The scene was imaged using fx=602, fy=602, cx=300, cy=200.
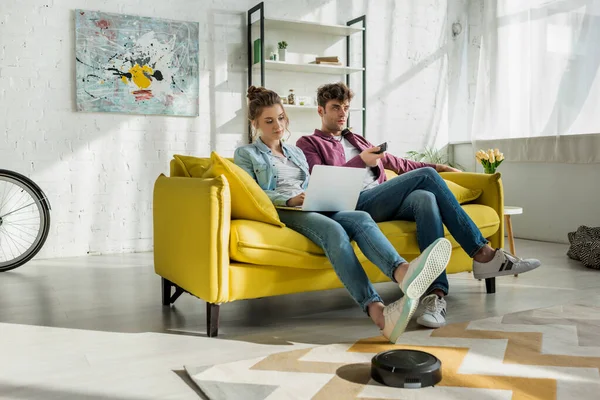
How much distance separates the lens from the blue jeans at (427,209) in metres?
2.55

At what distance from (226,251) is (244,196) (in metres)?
0.26

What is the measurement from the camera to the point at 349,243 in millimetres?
2266

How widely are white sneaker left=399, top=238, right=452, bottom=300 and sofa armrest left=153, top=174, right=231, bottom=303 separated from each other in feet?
2.24

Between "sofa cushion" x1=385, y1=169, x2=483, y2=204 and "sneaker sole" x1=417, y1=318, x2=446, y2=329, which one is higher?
"sofa cushion" x1=385, y1=169, x2=483, y2=204

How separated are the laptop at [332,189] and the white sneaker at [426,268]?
1.78 ft

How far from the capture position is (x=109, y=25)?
4.37m

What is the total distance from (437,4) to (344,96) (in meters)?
3.44

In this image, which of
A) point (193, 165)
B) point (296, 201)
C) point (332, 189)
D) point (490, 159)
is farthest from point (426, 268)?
point (490, 159)

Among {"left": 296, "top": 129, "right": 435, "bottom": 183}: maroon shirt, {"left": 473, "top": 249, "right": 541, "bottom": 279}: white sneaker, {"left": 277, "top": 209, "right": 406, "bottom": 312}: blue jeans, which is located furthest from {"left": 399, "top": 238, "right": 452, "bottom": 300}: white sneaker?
{"left": 296, "top": 129, "right": 435, "bottom": 183}: maroon shirt

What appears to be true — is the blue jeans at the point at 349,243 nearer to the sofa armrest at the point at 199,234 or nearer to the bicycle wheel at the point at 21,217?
the sofa armrest at the point at 199,234

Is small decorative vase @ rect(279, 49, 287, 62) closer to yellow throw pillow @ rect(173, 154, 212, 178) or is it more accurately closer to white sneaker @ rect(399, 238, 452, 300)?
yellow throw pillow @ rect(173, 154, 212, 178)

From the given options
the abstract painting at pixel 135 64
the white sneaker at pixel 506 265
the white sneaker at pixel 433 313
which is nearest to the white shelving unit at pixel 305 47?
the abstract painting at pixel 135 64

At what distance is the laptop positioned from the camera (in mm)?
2350

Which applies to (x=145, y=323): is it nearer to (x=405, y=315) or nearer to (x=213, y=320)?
(x=213, y=320)
